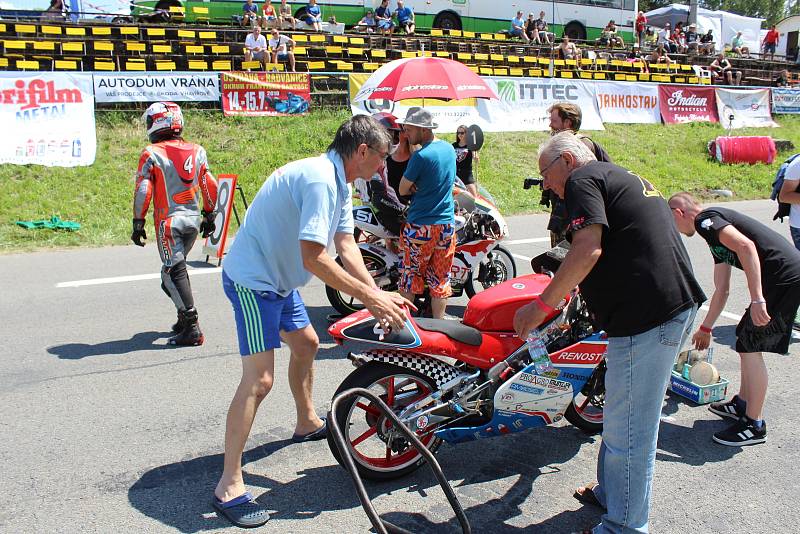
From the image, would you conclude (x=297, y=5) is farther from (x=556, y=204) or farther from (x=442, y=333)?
(x=442, y=333)

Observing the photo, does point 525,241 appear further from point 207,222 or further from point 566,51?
point 566,51

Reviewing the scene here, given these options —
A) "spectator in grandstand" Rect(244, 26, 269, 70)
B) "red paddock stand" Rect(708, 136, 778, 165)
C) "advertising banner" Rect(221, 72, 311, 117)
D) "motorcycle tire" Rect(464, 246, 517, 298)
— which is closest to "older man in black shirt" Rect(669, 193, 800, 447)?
"motorcycle tire" Rect(464, 246, 517, 298)

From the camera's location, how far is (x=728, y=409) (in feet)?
15.5

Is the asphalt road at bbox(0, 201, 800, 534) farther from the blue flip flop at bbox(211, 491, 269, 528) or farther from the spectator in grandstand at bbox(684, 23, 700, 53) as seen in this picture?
the spectator in grandstand at bbox(684, 23, 700, 53)

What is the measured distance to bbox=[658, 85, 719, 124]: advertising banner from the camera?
2100cm

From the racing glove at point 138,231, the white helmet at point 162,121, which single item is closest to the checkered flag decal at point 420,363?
the racing glove at point 138,231

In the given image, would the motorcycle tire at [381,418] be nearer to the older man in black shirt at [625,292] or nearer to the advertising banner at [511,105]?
the older man in black shirt at [625,292]

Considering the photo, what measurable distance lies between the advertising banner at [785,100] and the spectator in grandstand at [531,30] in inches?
330

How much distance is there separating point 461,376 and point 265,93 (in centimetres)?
1273

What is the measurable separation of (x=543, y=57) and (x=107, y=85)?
16.2 metres

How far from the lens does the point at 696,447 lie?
4344 millimetres

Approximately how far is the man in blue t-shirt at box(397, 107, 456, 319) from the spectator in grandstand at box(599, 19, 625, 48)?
83.8 ft

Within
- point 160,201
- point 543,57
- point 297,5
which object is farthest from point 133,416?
point 543,57

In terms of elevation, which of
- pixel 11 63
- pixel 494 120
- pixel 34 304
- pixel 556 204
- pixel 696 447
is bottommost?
pixel 696 447
